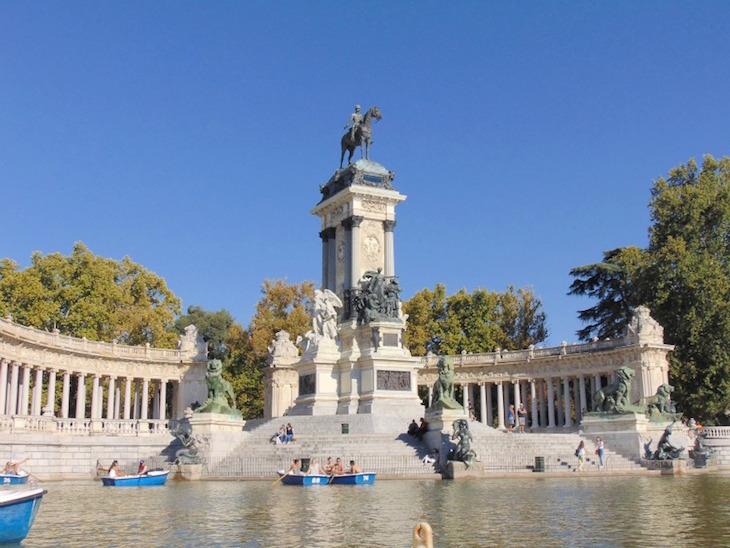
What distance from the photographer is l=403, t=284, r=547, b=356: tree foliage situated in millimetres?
63250

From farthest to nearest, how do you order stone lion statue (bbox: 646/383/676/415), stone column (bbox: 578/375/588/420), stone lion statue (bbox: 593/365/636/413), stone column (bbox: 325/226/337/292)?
1. stone column (bbox: 578/375/588/420)
2. stone column (bbox: 325/226/337/292)
3. stone lion statue (bbox: 646/383/676/415)
4. stone lion statue (bbox: 593/365/636/413)

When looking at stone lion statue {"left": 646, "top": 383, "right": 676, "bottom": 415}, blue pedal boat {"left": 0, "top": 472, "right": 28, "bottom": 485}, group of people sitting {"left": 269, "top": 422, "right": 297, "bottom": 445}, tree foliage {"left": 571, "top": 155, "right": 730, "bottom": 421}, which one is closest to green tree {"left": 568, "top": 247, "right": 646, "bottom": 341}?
tree foliage {"left": 571, "top": 155, "right": 730, "bottom": 421}

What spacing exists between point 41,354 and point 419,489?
112 feet

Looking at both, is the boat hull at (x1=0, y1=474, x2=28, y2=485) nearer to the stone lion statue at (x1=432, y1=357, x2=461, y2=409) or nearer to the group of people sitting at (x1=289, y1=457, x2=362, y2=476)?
the group of people sitting at (x1=289, y1=457, x2=362, y2=476)

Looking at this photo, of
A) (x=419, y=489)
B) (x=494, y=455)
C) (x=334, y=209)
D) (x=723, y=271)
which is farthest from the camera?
(x=723, y=271)

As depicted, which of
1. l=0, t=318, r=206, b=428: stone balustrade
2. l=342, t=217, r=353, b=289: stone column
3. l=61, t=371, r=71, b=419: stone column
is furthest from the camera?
l=61, t=371, r=71, b=419: stone column

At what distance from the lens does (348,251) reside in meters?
41.7

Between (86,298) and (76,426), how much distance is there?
2437 cm

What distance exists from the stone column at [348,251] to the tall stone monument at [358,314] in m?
0.05

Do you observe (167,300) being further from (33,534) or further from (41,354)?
(33,534)

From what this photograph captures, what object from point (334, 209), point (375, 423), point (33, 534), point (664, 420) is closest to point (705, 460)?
point (664, 420)

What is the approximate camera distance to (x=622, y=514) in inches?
600

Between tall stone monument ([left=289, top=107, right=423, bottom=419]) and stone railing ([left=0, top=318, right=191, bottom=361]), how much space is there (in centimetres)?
1667

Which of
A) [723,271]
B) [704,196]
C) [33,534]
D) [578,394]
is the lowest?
[33,534]
